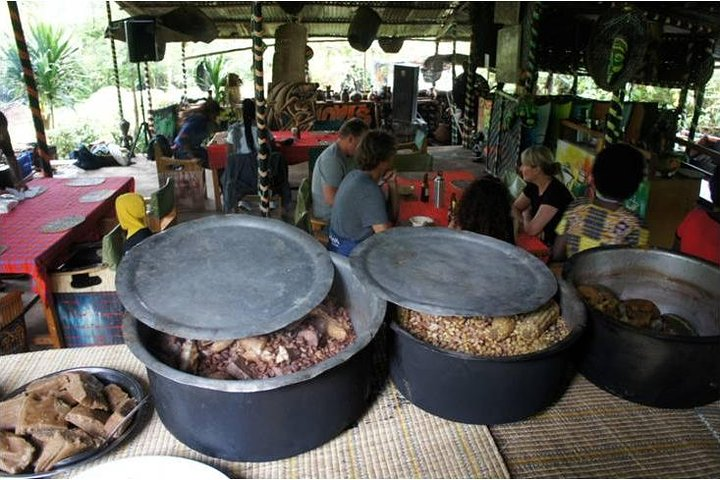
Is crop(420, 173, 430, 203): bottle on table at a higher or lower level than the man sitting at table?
lower

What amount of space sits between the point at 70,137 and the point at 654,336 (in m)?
13.3

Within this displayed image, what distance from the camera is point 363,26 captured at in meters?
9.96

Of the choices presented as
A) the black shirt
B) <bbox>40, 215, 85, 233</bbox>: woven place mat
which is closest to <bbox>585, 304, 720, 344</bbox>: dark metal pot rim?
the black shirt

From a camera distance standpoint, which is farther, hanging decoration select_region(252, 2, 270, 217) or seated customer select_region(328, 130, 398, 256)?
hanging decoration select_region(252, 2, 270, 217)

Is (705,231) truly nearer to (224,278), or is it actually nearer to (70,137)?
(224,278)

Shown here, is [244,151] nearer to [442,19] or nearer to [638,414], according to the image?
[638,414]

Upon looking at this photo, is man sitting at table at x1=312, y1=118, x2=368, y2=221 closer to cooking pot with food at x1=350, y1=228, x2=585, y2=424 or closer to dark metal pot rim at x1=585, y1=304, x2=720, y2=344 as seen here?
cooking pot with food at x1=350, y1=228, x2=585, y2=424

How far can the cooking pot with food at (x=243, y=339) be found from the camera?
1.27 m

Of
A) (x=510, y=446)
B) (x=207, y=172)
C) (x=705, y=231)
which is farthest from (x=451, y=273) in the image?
(x=207, y=172)

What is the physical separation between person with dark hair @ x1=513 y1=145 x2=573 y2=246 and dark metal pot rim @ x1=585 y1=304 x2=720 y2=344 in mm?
2023

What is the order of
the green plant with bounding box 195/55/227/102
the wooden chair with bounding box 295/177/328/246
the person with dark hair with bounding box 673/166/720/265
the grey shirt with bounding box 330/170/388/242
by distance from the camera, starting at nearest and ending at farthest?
A: the person with dark hair with bounding box 673/166/720/265, the grey shirt with bounding box 330/170/388/242, the wooden chair with bounding box 295/177/328/246, the green plant with bounding box 195/55/227/102

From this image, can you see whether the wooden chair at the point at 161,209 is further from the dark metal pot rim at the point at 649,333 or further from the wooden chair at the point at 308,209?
the dark metal pot rim at the point at 649,333

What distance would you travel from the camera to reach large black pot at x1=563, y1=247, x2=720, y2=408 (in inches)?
57.7

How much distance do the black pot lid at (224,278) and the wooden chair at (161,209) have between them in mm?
2449
